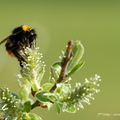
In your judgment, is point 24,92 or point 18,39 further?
point 18,39

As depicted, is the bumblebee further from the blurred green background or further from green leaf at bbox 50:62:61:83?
the blurred green background

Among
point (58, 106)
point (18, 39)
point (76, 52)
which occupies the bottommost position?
point (58, 106)

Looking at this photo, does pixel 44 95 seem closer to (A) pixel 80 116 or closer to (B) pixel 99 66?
(A) pixel 80 116

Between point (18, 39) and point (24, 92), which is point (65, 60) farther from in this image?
point (18, 39)

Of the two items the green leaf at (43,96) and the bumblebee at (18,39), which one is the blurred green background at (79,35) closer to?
the bumblebee at (18,39)

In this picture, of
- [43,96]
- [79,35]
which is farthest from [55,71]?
[79,35]

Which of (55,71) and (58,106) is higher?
(55,71)

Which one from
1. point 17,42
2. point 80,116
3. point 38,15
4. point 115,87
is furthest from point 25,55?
point 38,15

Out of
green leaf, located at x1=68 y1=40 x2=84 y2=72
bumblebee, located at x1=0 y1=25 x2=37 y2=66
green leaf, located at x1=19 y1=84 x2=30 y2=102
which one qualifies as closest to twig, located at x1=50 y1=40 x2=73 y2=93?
green leaf, located at x1=68 y1=40 x2=84 y2=72

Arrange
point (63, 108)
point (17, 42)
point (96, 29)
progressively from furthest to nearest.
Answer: point (96, 29), point (17, 42), point (63, 108)
